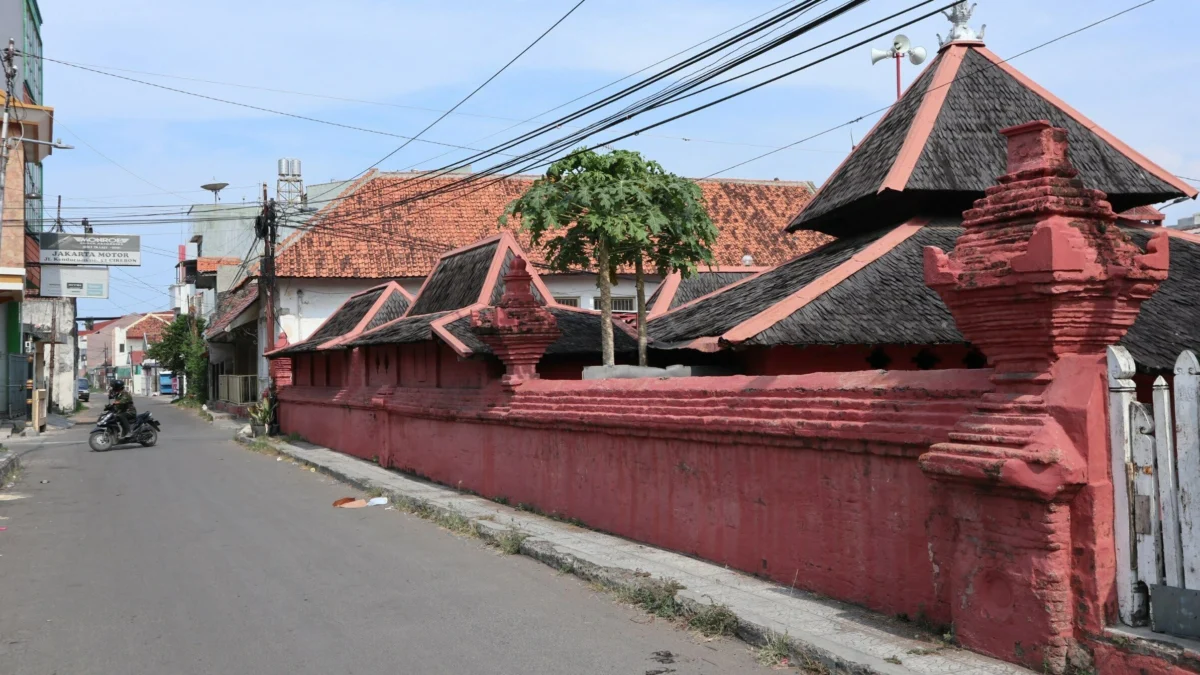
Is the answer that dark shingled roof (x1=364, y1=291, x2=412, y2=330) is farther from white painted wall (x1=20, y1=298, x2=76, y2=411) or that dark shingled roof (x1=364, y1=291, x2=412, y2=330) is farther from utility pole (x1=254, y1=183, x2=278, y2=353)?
white painted wall (x1=20, y1=298, x2=76, y2=411)

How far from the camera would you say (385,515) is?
12.8 m

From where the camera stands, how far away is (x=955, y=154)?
11383 mm

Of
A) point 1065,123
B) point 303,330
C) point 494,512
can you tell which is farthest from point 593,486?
point 303,330

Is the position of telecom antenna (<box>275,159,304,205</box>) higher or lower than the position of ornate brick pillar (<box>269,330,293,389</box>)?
higher

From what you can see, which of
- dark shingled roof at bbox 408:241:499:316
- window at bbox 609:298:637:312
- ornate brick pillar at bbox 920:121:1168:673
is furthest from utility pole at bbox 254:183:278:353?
ornate brick pillar at bbox 920:121:1168:673

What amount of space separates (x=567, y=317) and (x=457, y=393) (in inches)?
89.0

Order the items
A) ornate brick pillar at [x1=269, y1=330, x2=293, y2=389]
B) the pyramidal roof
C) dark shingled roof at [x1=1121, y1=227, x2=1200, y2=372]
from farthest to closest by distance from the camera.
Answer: ornate brick pillar at [x1=269, y1=330, x2=293, y2=389] < the pyramidal roof < dark shingled roof at [x1=1121, y1=227, x2=1200, y2=372]

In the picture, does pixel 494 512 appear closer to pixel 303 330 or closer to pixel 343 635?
pixel 343 635

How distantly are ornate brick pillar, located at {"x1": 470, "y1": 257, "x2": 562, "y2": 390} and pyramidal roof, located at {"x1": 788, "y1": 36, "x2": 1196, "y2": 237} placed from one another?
358 centimetres

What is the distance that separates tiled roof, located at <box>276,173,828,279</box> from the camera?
30.2 meters

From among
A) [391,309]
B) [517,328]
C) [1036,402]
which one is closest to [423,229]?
[391,309]

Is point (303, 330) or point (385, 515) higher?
point (303, 330)

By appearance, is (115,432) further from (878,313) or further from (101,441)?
(878,313)

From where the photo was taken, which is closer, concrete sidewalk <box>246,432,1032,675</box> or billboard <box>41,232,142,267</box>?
concrete sidewalk <box>246,432,1032,675</box>
